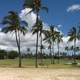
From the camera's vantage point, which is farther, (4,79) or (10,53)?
(10,53)

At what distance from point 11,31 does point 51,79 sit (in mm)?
41914

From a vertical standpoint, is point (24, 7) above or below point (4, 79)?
above

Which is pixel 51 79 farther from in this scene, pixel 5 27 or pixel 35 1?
pixel 5 27

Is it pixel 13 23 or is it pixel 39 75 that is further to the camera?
pixel 13 23

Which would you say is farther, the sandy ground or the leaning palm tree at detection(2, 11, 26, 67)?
the leaning palm tree at detection(2, 11, 26, 67)

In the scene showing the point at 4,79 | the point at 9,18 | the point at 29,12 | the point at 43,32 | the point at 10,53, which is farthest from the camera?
the point at 10,53

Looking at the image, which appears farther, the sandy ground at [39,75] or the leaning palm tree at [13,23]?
the leaning palm tree at [13,23]

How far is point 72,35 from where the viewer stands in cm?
9825

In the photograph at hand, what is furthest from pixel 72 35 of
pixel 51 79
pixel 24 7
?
pixel 51 79

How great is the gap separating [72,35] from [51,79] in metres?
68.3

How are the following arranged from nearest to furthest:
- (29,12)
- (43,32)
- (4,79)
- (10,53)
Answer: (4,79) → (29,12) → (43,32) → (10,53)

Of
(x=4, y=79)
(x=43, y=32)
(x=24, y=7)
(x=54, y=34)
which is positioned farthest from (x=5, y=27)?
(x=4, y=79)

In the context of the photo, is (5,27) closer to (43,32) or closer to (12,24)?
(12,24)

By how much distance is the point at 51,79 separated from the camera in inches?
1207
